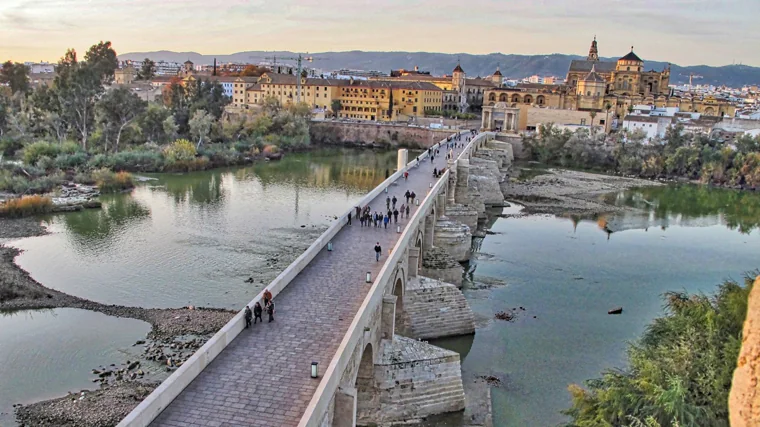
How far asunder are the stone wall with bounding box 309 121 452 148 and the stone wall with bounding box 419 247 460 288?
4230 centimetres

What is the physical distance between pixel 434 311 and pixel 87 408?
26.8 feet

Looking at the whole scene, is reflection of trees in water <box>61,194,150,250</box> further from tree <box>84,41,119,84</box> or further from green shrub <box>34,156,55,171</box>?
tree <box>84,41,119,84</box>

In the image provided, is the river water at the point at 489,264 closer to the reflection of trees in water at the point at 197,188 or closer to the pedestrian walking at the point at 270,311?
the reflection of trees in water at the point at 197,188

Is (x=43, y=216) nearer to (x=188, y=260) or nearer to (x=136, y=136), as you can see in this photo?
(x=188, y=260)

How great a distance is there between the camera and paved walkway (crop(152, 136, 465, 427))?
8.34 m

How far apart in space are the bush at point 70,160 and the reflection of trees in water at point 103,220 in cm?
676

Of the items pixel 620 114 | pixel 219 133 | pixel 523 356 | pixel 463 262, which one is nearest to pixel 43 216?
pixel 463 262

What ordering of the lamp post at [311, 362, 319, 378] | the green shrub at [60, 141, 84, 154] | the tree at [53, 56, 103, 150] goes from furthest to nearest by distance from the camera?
the tree at [53, 56, 103, 150], the green shrub at [60, 141, 84, 154], the lamp post at [311, 362, 319, 378]

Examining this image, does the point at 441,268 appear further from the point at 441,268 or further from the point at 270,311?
the point at 270,311

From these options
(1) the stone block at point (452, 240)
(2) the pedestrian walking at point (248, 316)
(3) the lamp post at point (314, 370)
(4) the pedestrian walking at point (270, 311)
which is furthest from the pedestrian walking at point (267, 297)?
(1) the stone block at point (452, 240)

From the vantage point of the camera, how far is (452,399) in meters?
12.3

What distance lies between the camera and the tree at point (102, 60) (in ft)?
141

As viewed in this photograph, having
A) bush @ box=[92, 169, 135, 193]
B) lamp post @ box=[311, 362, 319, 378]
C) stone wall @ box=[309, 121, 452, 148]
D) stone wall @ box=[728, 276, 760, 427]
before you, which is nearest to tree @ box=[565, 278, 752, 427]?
stone wall @ box=[728, 276, 760, 427]

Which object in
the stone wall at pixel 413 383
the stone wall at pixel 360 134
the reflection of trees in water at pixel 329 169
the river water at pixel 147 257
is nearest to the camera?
the stone wall at pixel 413 383
